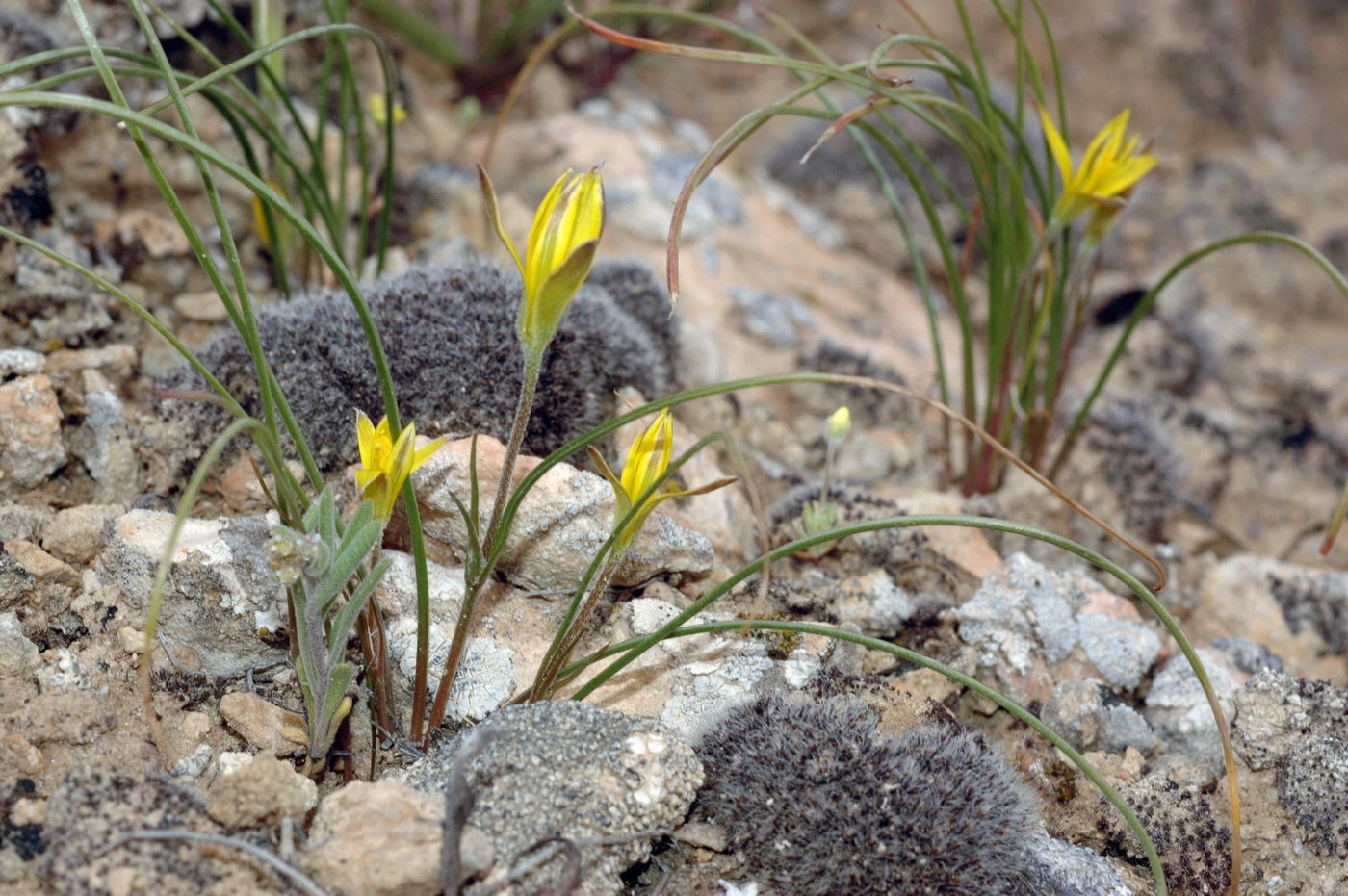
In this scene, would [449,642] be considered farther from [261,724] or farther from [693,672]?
[693,672]

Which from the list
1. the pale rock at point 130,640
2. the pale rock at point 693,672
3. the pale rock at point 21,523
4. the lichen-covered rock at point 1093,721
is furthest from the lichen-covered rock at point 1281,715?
the pale rock at point 21,523

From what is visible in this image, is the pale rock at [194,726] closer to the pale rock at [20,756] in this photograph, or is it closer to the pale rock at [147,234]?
the pale rock at [20,756]

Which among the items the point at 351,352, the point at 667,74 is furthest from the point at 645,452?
the point at 667,74

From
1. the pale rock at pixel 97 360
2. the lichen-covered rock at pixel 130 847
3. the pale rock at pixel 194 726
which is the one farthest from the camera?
the pale rock at pixel 97 360

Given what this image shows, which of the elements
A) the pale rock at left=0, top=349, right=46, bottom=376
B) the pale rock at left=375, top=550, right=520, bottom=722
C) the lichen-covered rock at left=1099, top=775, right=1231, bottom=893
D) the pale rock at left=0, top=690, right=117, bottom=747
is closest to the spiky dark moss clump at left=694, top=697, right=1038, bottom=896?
the lichen-covered rock at left=1099, top=775, right=1231, bottom=893

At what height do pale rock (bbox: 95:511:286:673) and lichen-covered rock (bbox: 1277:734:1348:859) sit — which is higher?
pale rock (bbox: 95:511:286:673)

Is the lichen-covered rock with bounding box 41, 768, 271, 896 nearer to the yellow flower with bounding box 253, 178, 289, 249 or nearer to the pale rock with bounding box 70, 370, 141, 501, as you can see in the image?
the pale rock with bounding box 70, 370, 141, 501
